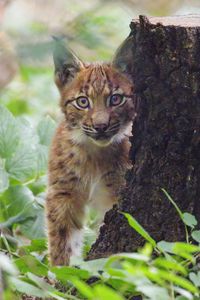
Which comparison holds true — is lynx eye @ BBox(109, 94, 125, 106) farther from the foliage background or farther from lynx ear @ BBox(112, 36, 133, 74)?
the foliage background

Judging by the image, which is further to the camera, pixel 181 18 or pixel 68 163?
pixel 68 163

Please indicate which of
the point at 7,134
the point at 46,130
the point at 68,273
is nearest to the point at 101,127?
the point at 7,134

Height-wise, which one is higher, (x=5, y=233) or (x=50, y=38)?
(x=50, y=38)

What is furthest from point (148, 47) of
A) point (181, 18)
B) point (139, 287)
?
point (139, 287)

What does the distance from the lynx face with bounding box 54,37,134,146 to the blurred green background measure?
25 centimetres

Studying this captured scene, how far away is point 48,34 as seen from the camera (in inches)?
108

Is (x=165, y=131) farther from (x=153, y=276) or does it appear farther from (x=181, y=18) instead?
(x=153, y=276)

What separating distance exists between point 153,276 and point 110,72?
2603 millimetres

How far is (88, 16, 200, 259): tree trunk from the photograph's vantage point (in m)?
3.88

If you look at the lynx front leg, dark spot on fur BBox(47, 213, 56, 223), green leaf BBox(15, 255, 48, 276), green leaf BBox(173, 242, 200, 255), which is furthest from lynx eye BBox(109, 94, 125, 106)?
green leaf BBox(173, 242, 200, 255)

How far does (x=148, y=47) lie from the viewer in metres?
3.96

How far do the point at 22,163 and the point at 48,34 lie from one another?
302 cm

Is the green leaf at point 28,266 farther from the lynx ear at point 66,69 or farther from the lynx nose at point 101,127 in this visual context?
the lynx ear at point 66,69

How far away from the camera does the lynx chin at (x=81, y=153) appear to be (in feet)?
16.5
